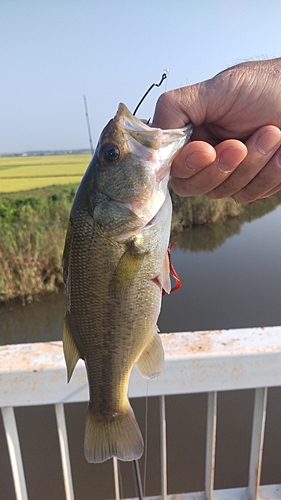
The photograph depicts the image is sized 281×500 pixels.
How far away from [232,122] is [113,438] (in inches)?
47.1

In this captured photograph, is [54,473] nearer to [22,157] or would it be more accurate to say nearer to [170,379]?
[170,379]

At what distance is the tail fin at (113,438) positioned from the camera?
4.00 feet

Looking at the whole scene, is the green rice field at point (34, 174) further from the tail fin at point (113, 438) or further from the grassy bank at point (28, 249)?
the tail fin at point (113, 438)

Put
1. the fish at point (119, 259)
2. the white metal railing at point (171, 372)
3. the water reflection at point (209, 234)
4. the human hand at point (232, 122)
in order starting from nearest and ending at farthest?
the fish at point (119, 259) → the human hand at point (232, 122) → the white metal railing at point (171, 372) → the water reflection at point (209, 234)

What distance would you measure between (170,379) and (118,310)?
1.93 ft

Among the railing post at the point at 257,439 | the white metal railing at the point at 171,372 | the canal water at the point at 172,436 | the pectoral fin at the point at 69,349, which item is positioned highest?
the pectoral fin at the point at 69,349

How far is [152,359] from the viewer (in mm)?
1261

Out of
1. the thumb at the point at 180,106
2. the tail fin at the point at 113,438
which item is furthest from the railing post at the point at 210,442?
the thumb at the point at 180,106

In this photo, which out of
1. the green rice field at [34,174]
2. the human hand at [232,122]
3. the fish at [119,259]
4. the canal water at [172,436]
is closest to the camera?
the fish at [119,259]

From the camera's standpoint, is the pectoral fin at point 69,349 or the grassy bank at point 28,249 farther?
the grassy bank at point 28,249

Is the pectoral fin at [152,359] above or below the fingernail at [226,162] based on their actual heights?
below

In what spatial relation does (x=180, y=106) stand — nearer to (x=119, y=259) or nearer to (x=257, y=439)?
(x=119, y=259)

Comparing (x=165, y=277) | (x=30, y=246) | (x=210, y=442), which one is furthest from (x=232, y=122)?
(x=30, y=246)

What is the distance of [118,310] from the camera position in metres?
1.18
